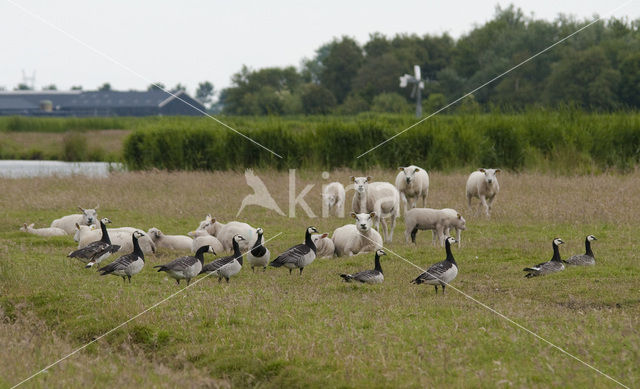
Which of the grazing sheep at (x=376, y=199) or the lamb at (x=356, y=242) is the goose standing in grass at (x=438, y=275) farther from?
the grazing sheep at (x=376, y=199)

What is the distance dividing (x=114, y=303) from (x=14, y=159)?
45.8 m

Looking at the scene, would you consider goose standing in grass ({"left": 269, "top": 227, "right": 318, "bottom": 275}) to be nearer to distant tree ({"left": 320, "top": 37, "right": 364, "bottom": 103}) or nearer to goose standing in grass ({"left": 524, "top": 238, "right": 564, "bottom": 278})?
goose standing in grass ({"left": 524, "top": 238, "right": 564, "bottom": 278})

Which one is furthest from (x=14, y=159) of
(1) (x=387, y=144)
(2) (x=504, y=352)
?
(2) (x=504, y=352)

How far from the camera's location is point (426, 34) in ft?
287

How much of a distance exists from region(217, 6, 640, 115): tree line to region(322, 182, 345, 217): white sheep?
38226 mm

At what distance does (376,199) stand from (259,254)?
198 inches

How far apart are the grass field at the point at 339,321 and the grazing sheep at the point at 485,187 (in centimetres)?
210

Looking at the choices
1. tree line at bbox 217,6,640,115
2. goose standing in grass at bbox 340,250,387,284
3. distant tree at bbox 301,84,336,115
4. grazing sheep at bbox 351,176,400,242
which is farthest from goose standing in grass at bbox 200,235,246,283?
distant tree at bbox 301,84,336,115

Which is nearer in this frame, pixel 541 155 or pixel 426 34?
pixel 541 155

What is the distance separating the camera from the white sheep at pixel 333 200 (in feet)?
67.5

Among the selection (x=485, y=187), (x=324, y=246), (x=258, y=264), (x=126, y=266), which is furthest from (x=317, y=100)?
(x=126, y=266)

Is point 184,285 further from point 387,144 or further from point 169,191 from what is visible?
point 387,144

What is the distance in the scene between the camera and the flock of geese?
38.5 ft

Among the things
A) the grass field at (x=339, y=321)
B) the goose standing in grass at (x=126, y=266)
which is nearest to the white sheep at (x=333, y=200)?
the grass field at (x=339, y=321)
